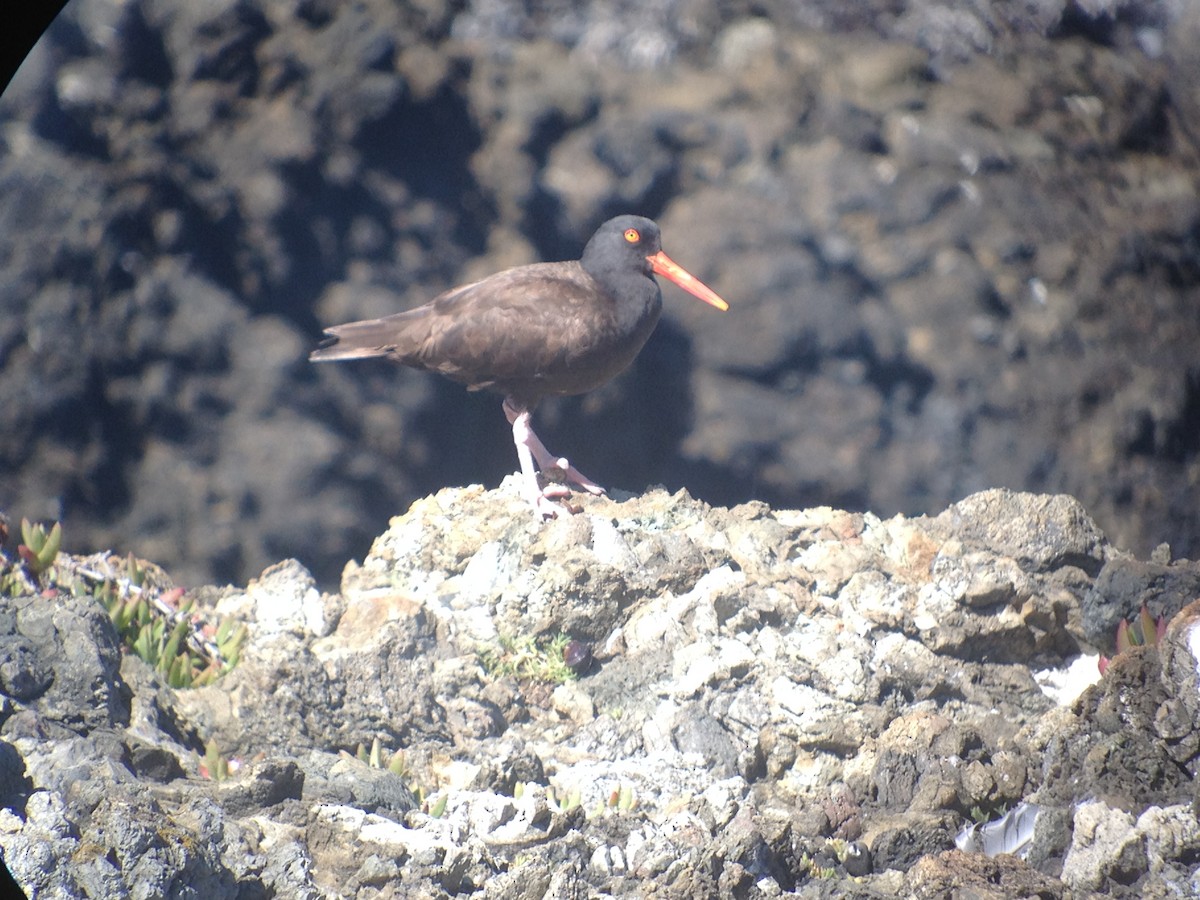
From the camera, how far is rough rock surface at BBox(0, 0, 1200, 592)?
342 centimetres

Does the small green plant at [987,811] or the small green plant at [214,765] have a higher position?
the small green plant at [987,811]

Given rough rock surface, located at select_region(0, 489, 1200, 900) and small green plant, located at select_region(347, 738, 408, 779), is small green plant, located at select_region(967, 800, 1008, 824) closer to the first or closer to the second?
rough rock surface, located at select_region(0, 489, 1200, 900)

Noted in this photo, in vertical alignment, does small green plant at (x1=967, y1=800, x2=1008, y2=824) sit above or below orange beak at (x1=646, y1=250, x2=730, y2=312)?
below

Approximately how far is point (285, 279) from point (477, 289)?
0.79 meters

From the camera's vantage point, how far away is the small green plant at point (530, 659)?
317cm

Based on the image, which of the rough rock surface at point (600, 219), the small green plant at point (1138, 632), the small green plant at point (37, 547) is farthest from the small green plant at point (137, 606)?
the small green plant at point (1138, 632)

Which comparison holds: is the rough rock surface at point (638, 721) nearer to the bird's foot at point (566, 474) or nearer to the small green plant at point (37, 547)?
the bird's foot at point (566, 474)

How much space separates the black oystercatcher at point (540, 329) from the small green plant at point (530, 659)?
669 millimetres

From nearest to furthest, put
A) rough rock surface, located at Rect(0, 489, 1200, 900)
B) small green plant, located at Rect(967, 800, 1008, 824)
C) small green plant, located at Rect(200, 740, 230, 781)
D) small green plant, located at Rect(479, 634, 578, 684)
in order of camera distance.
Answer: rough rock surface, located at Rect(0, 489, 1200, 900) → small green plant, located at Rect(967, 800, 1008, 824) → small green plant, located at Rect(200, 740, 230, 781) → small green plant, located at Rect(479, 634, 578, 684)

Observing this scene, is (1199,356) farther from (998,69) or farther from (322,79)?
(322,79)

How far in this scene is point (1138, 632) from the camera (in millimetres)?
2908

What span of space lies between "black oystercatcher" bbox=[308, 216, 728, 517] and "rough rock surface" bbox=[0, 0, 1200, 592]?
99 mm

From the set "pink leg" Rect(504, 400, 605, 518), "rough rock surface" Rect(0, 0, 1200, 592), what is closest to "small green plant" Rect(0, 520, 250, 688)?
"rough rock surface" Rect(0, 0, 1200, 592)

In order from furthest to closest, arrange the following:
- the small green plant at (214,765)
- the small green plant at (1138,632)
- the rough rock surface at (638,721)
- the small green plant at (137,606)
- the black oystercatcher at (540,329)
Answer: the black oystercatcher at (540,329) → the small green plant at (137,606) → the small green plant at (214,765) → the small green plant at (1138,632) → the rough rock surface at (638,721)
